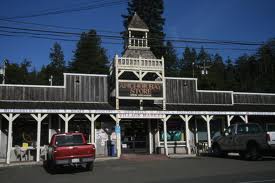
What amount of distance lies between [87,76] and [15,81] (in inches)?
1747

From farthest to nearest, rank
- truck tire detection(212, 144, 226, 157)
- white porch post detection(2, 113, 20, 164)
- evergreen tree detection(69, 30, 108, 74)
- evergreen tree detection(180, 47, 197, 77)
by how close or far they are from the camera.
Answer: evergreen tree detection(180, 47, 197, 77), evergreen tree detection(69, 30, 108, 74), truck tire detection(212, 144, 226, 157), white porch post detection(2, 113, 20, 164)

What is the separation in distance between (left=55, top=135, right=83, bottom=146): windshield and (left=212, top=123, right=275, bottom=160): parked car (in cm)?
902

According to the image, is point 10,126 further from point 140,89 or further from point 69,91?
point 140,89

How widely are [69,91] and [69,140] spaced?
31.4 ft

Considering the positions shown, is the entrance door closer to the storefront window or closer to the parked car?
the storefront window

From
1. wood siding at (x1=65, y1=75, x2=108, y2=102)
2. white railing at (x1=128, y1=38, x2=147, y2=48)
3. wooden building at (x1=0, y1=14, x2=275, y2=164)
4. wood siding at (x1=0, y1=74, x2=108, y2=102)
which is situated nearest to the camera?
wooden building at (x1=0, y1=14, x2=275, y2=164)

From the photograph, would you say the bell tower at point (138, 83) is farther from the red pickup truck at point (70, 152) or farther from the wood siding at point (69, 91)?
the red pickup truck at point (70, 152)

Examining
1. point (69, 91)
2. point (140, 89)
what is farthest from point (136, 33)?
point (69, 91)

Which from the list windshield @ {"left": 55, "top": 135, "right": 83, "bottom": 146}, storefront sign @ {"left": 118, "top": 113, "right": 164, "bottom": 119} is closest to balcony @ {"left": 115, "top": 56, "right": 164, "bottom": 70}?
storefront sign @ {"left": 118, "top": 113, "right": 164, "bottom": 119}

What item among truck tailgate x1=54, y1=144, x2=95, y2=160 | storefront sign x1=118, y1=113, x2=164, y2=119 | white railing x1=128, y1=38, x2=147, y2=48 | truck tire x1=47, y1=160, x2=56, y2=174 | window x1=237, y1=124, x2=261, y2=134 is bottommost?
truck tire x1=47, y1=160, x2=56, y2=174

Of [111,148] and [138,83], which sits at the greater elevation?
[138,83]

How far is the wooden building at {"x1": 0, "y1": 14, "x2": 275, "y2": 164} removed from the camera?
22500 millimetres

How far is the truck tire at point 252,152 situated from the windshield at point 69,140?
9204mm

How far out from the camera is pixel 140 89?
2414 centimetres
